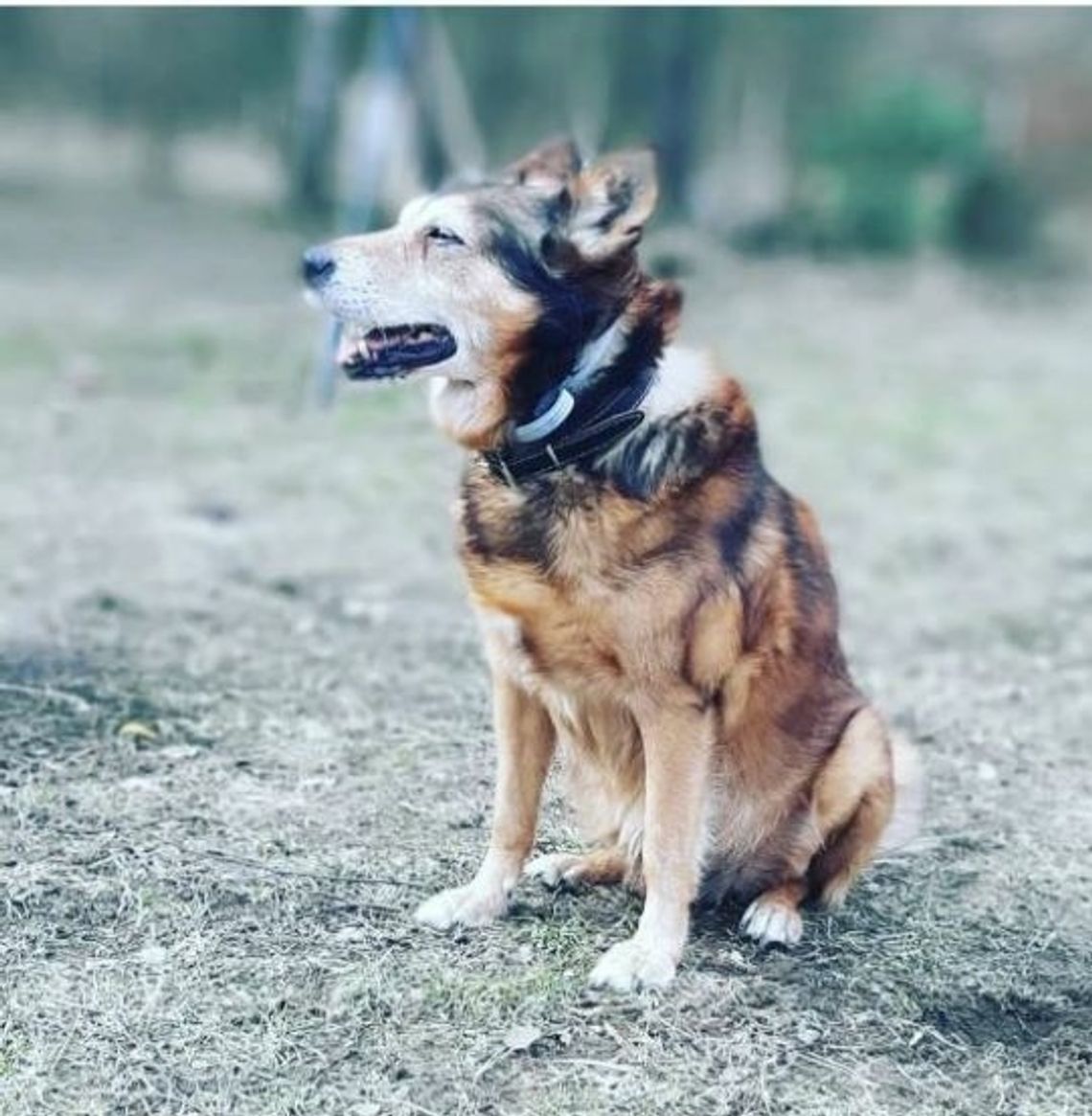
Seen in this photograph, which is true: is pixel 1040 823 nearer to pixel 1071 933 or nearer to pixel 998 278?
pixel 1071 933

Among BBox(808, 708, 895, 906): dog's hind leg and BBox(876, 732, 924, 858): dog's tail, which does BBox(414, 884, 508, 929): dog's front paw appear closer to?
BBox(808, 708, 895, 906): dog's hind leg

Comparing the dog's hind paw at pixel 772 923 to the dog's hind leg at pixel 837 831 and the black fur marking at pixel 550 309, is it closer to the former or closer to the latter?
the dog's hind leg at pixel 837 831

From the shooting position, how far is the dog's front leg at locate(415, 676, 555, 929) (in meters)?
3.99

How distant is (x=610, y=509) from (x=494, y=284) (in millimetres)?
583

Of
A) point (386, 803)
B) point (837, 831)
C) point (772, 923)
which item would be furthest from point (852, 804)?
point (386, 803)

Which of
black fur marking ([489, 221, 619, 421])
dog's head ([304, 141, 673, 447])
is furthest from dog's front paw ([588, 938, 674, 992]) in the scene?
black fur marking ([489, 221, 619, 421])

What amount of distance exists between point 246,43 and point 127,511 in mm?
15056

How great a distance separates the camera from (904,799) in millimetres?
4359

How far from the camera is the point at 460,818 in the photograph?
464 centimetres

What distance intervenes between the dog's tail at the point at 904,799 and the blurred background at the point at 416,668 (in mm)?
143

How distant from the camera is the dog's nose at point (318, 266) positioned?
3.74 m

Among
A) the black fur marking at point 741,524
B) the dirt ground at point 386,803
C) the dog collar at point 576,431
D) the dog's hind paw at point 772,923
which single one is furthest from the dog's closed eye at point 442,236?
the dog's hind paw at point 772,923

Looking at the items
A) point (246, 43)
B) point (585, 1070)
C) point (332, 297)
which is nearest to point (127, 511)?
point (332, 297)

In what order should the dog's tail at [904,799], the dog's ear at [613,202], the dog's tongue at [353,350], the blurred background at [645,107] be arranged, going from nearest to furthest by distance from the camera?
the dog's ear at [613,202] → the dog's tongue at [353,350] → the dog's tail at [904,799] → the blurred background at [645,107]
